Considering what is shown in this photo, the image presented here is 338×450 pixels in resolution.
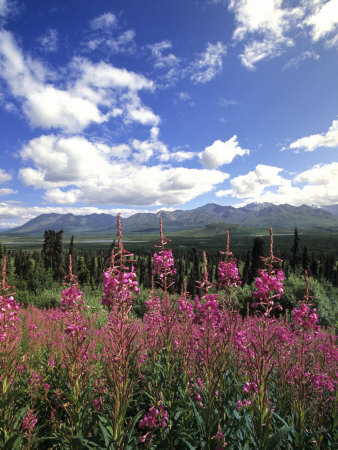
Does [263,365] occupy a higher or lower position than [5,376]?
higher

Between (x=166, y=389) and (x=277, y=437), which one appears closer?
(x=277, y=437)

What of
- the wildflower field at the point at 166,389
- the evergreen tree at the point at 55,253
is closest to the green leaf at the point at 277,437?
the wildflower field at the point at 166,389

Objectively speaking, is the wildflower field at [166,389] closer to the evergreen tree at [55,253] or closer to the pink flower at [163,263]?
the pink flower at [163,263]

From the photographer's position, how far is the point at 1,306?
3594 mm

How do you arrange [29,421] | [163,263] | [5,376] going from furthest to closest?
[163,263]
[29,421]
[5,376]

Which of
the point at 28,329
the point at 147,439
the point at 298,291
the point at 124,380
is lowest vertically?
the point at 298,291

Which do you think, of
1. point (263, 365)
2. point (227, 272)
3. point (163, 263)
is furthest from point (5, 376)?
point (227, 272)

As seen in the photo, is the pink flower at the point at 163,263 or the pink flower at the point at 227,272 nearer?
the pink flower at the point at 163,263

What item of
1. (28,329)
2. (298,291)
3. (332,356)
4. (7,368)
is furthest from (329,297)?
(7,368)

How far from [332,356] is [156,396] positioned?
15.5 ft

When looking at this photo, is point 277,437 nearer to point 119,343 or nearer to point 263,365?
point 263,365

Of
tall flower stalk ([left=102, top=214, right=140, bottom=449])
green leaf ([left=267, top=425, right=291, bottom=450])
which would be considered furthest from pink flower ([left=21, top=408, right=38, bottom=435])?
green leaf ([left=267, top=425, right=291, bottom=450])

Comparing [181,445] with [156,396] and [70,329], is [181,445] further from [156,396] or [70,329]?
[70,329]

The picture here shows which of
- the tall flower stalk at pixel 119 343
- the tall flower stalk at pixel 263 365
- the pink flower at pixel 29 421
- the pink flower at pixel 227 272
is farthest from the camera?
the pink flower at pixel 227 272
